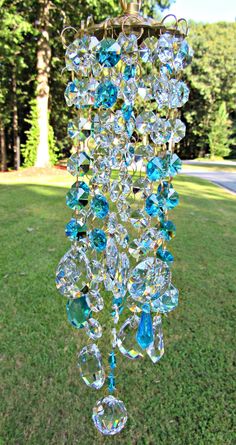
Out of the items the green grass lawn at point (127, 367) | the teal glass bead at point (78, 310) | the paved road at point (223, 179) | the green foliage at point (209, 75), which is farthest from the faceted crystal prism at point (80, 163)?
the green foliage at point (209, 75)

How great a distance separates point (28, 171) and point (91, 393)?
9.44 metres

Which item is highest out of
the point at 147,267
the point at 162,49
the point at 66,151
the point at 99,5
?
the point at 99,5

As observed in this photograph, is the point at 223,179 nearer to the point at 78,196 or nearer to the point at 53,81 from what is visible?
the point at 53,81

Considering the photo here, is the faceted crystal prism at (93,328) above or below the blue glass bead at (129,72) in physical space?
below

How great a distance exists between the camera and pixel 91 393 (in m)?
1.88

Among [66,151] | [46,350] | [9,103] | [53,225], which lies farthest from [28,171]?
[66,151]

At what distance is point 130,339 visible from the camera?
1.25m

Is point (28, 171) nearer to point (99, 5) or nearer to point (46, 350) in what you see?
point (99, 5)

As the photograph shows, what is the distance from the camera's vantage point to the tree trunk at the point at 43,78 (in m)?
10.2

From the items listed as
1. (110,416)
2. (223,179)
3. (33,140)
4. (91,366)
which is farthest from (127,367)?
(223,179)

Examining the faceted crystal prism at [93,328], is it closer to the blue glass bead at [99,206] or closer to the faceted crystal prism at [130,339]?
the faceted crystal prism at [130,339]

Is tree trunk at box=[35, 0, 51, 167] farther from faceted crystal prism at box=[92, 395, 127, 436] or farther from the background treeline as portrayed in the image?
faceted crystal prism at box=[92, 395, 127, 436]

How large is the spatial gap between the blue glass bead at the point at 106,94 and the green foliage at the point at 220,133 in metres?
25.1

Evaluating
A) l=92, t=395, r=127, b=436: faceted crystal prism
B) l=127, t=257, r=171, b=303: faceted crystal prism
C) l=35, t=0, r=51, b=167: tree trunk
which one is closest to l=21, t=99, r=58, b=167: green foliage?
l=35, t=0, r=51, b=167: tree trunk
